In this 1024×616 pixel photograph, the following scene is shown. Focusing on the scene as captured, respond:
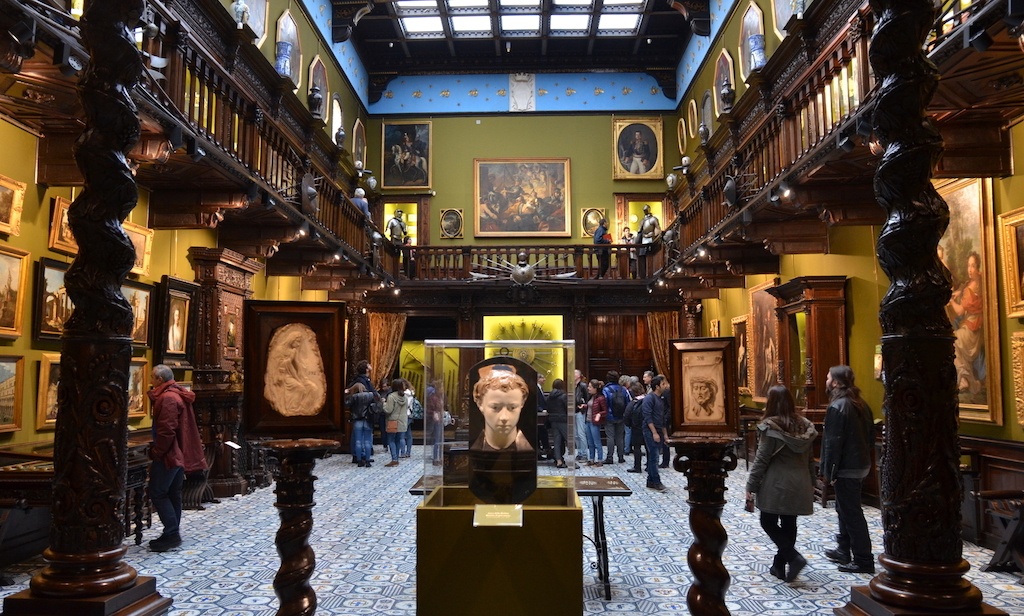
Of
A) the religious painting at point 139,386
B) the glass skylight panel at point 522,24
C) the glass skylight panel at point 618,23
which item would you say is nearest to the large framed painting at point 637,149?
the glass skylight panel at point 618,23

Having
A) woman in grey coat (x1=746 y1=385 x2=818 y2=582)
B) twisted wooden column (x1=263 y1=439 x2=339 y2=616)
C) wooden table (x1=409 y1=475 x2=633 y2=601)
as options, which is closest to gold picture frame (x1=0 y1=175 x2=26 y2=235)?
wooden table (x1=409 y1=475 x2=633 y2=601)

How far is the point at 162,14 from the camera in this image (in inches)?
279

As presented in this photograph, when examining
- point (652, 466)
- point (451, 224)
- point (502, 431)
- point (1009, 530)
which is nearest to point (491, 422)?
point (502, 431)

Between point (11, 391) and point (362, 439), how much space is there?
7096mm

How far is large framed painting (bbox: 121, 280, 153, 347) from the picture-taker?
8.27m

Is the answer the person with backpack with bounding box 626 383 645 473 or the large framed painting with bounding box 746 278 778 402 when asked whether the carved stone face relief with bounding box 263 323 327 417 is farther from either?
the large framed painting with bounding box 746 278 778 402

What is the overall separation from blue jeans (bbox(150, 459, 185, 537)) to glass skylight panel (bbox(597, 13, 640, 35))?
54.3 feet

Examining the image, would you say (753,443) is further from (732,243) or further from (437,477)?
(437,477)

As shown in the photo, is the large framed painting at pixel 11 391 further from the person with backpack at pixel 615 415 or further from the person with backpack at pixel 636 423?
the person with backpack at pixel 615 415

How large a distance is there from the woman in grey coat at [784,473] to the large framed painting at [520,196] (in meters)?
15.5

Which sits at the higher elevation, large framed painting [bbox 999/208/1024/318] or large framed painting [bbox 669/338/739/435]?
large framed painting [bbox 999/208/1024/318]

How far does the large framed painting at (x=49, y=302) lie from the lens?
678cm

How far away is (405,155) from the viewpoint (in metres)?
21.2

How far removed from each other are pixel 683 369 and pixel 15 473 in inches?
197
